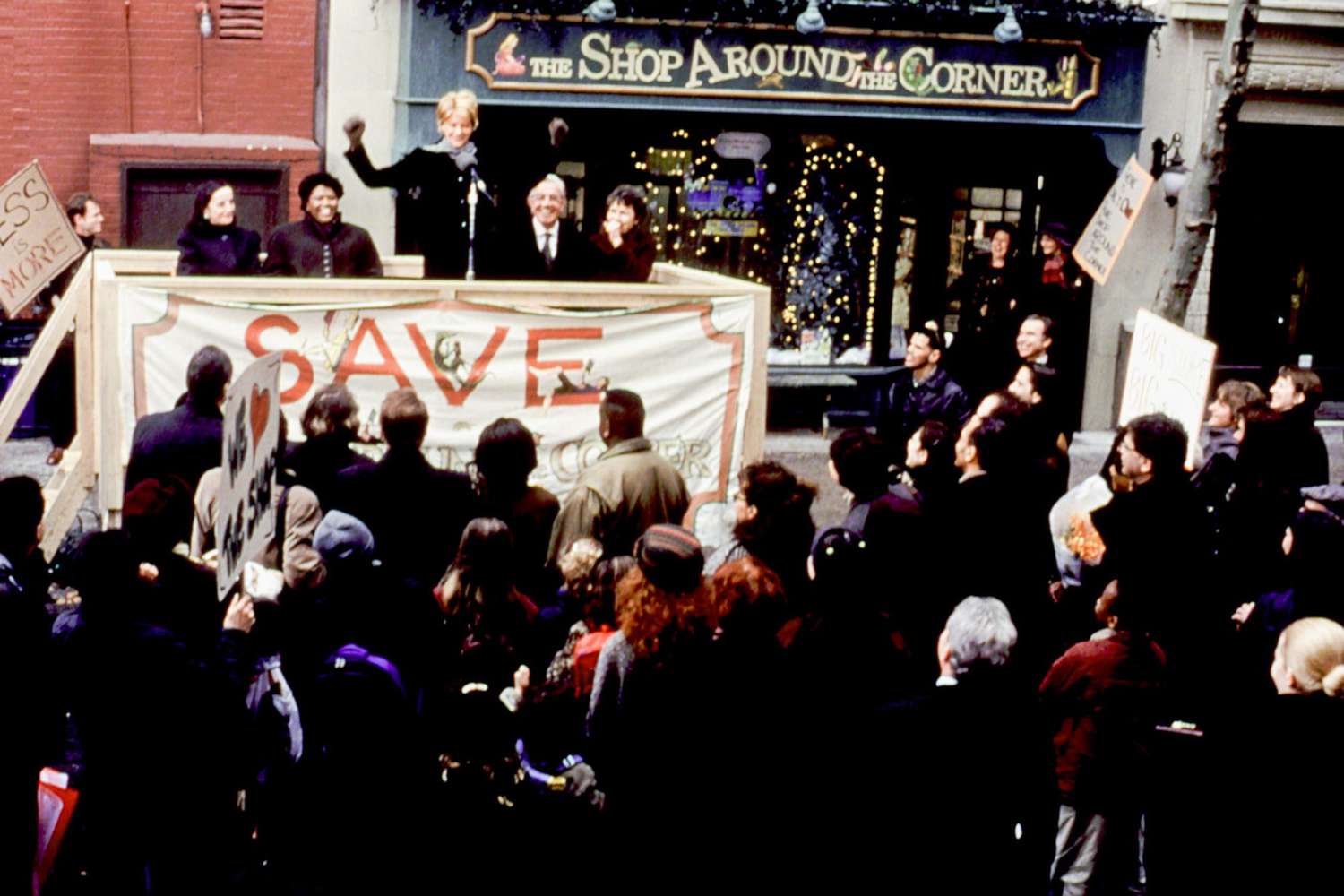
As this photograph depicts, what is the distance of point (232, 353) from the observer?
8.23 meters

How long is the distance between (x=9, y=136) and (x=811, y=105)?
6015 millimetres

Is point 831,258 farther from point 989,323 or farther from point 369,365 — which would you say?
point 369,365

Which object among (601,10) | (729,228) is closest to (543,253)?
(601,10)

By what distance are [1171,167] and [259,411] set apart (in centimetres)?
1059

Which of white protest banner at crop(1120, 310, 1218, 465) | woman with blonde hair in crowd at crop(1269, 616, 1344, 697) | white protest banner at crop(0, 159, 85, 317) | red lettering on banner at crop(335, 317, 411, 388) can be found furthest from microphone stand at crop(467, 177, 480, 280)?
woman with blonde hair in crowd at crop(1269, 616, 1344, 697)

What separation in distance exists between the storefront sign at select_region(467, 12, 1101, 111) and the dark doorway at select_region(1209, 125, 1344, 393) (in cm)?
220

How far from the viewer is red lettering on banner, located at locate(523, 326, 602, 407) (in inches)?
339

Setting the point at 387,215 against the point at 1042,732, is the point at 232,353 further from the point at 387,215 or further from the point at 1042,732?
the point at 387,215

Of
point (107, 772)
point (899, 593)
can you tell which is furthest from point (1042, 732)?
point (107, 772)

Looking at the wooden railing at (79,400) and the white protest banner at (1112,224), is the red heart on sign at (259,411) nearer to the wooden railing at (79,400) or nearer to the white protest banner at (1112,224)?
the wooden railing at (79,400)

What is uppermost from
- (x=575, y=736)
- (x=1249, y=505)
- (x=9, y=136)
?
(x=9, y=136)

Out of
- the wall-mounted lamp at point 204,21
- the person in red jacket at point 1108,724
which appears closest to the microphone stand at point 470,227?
the person in red jacket at point 1108,724

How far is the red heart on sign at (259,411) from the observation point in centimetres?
562

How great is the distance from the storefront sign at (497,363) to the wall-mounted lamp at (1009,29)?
584 cm
